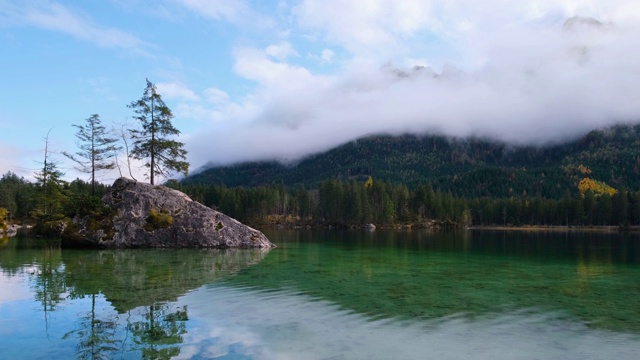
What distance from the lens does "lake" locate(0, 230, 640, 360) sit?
47.0 feet

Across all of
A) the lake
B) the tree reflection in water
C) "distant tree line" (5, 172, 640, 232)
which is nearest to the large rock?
the lake

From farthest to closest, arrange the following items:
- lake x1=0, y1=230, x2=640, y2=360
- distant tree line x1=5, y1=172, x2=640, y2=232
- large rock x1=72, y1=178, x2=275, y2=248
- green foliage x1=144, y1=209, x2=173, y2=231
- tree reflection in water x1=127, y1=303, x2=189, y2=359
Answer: distant tree line x1=5, y1=172, x2=640, y2=232 < green foliage x1=144, y1=209, x2=173, y2=231 < large rock x1=72, y1=178, x2=275, y2=248 < lake x1=0, y1=230, x2=640, y2=360 < tree reflection in water x1=127, y1=303, x2=189, y2=359

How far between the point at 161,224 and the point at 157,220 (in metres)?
0.72

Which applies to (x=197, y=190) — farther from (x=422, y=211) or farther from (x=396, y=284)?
(x=396, y=284)

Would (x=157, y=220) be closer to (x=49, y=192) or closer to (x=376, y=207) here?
(x=49, y=192)

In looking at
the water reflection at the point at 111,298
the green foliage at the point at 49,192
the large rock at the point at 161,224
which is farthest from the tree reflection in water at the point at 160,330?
the green foliage at the point at 49,192

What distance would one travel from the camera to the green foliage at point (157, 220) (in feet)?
182

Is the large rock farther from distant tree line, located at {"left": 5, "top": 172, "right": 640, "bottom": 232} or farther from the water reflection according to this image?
distant tree line, located at {"left": 5, "top": 172, "right": 640, "bottom": 232}

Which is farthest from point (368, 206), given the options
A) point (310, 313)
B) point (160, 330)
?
point (160, 330)

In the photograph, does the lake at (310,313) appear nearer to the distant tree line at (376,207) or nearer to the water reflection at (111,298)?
the water reflection at (111,298)

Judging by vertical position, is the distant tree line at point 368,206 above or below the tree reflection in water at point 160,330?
above

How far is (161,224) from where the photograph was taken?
2192 inches

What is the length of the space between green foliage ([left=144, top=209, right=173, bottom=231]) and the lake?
19751 millimetres

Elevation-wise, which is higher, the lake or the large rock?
the large rock
